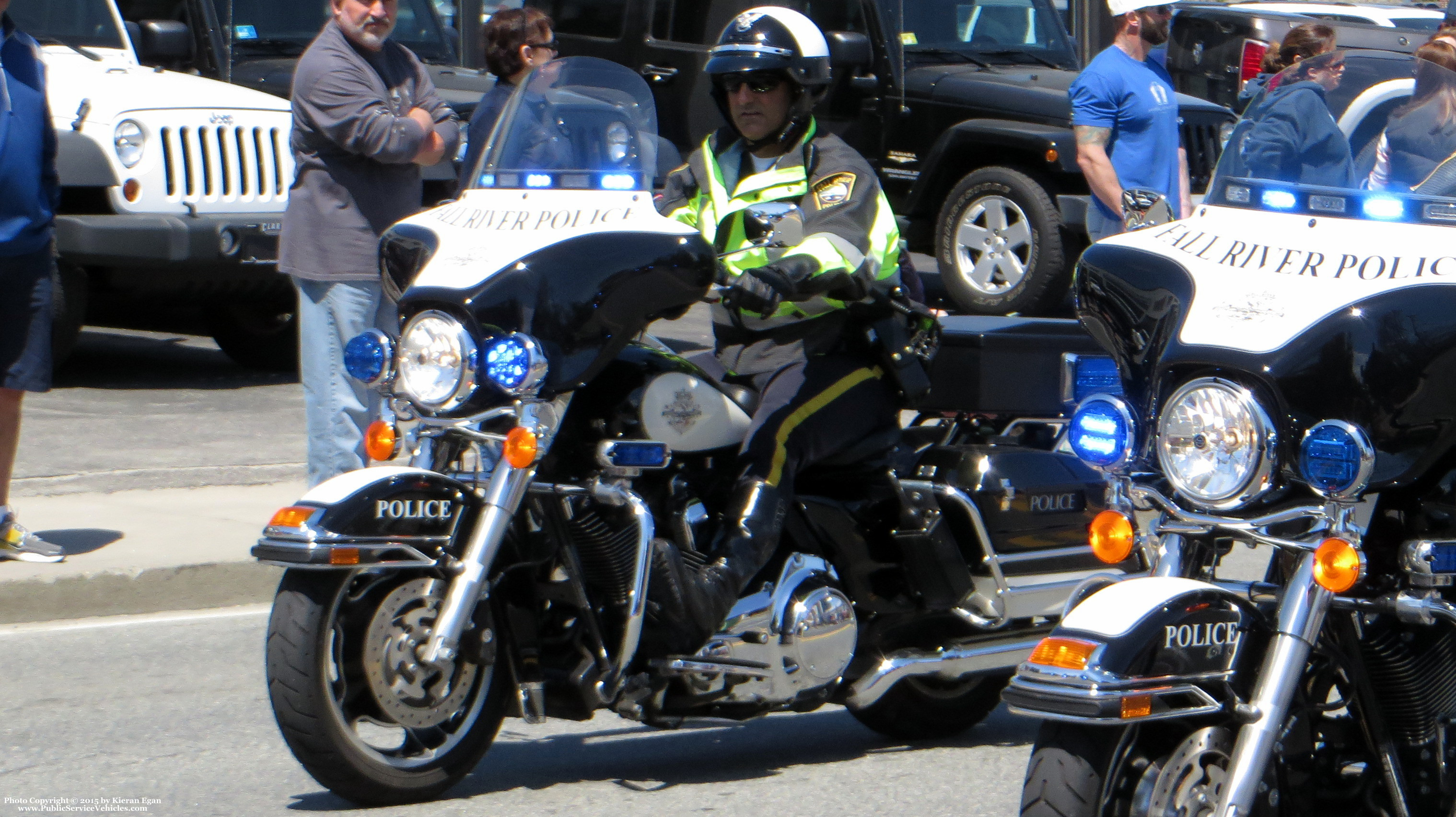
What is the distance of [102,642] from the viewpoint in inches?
251

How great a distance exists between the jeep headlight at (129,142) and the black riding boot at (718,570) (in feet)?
21.1

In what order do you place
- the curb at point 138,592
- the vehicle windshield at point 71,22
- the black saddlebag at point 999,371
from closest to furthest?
1. the black saddlebag at point 999,371
2. the curb at point 138,592
3. the vehicle windshield at point 71,22

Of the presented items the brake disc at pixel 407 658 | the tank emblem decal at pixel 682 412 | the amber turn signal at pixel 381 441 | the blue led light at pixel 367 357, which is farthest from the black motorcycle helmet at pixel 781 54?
the brake disc at pixel 407 658

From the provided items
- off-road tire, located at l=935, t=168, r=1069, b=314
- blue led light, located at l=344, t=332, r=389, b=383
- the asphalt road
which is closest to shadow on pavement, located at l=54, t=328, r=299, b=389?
off-road tire, located at l=935, t=168, r=1069, b=314

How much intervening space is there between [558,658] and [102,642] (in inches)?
94.5

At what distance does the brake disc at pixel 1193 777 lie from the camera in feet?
10.4

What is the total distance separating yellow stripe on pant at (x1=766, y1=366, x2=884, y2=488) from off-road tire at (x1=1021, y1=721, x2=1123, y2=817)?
1595 millimetres

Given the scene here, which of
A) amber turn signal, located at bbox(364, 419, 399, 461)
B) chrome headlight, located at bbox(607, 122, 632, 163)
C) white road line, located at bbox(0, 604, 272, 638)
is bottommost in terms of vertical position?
white road line, located at bbox(0, 604, 272, 638)

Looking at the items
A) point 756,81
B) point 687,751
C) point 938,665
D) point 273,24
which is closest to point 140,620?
point 687,751

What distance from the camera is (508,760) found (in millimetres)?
5098

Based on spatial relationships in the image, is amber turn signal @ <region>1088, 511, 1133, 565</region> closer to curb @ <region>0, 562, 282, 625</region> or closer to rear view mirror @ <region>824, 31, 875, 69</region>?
curb @ <region>0, 562, 282, 625</region>

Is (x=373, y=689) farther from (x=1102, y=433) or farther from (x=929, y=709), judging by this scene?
(x=1102, y=433)

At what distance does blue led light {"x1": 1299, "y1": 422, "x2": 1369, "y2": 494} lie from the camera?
318 cm

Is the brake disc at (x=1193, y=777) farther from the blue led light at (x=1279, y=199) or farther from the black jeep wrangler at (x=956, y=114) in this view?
the black jeep wrangler at (x=956, y=114)
